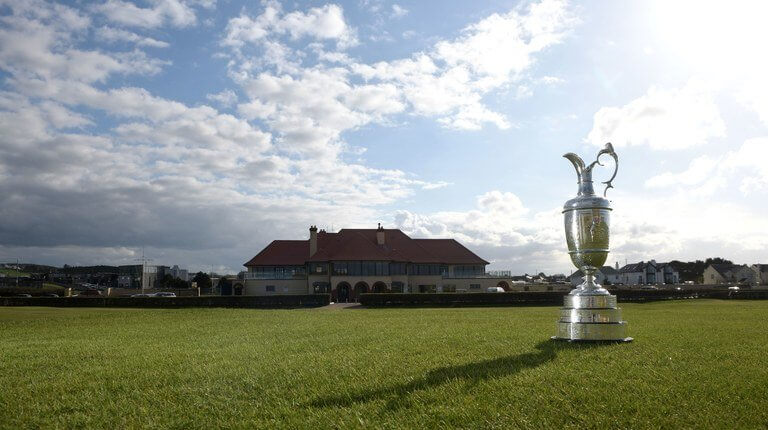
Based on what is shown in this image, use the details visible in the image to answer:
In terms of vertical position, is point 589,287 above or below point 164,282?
above

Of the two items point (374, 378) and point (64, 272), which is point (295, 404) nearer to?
point (374, 378)

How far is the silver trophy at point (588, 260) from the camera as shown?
32.9 feet

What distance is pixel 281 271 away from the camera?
6284 cm

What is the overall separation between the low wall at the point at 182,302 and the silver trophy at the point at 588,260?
113 ft

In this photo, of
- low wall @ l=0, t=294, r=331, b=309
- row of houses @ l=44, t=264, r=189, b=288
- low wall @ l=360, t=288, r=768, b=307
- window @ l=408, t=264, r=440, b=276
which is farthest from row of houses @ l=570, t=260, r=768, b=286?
row of houses @ l=44, t=264, r=189, b=288

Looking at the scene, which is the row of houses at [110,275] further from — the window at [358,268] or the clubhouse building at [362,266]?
the window at [358,268]

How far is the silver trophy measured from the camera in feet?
32.9

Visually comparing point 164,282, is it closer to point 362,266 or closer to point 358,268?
point 358,268

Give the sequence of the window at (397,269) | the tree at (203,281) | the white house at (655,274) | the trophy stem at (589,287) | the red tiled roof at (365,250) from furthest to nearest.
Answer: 1. the white house at (655,274)
2. the tree at (203,281)
3. the window at (397,269)
4. the red tiled roof at (365,250)
5. the trophy stem at (589,287)

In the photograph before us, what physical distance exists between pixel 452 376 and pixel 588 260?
16.4 feet

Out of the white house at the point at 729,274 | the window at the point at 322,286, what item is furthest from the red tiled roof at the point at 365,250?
the white house at the point at 729,274

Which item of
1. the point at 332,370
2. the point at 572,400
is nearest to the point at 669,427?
the point at 572,400

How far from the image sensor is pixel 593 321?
1002cm

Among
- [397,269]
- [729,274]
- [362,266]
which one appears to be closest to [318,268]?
[362,266]
